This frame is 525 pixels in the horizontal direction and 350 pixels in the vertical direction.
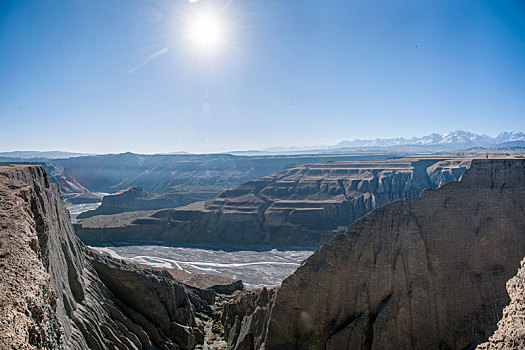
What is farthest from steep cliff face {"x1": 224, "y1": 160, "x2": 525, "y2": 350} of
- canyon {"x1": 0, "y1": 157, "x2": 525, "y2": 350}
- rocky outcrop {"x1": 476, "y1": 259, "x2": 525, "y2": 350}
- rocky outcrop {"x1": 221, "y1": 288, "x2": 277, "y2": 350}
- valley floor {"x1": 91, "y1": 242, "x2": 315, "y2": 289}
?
valley floor {"x1": 91, "y1": 242, "x2": 315, "y2": 289}

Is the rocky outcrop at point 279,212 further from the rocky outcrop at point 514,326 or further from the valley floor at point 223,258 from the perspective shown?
the rocky outcrop at point 514,326

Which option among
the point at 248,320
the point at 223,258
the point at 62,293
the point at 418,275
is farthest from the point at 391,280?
the point at 223,258

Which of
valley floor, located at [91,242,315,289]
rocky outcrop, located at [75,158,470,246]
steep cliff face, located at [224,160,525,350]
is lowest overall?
valley floor, located at [91,242,315,289]

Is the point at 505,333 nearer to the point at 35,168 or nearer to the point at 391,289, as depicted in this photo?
the point at 391,289

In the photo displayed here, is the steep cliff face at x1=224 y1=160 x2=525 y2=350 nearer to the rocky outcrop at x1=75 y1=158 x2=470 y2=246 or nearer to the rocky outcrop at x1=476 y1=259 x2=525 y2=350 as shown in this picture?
the rocky outcrop at x1=476 y1=259 x2=525 y2=350

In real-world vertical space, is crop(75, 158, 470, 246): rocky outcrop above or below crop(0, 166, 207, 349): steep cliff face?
below

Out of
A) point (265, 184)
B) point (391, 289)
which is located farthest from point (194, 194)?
point (391, 289)
